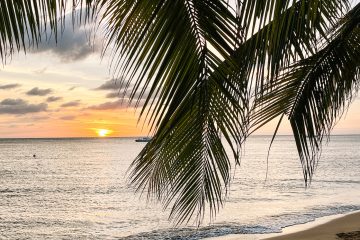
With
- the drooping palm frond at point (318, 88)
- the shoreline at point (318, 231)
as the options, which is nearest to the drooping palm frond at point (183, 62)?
the drooping palm frond at point (318, 88)

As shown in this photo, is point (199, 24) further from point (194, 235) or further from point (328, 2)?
point (194, 235)

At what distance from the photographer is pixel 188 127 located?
1703mm

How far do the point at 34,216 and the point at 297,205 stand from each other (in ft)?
50.7

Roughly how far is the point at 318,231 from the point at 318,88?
1574 centimetres

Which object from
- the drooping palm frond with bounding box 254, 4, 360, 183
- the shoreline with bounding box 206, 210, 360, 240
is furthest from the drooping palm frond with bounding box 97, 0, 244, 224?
the shoreline with bounding box 206, 210, 360, 240

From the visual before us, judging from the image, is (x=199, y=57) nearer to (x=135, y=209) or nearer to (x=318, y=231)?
(x=318, y=231)

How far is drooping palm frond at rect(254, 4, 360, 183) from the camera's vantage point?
2.34 meters

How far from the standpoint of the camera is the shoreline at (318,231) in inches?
603

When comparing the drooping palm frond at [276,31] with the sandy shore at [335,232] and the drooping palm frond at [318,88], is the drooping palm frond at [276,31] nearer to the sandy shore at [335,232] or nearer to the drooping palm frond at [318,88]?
the drooping palm frond at [318,88]

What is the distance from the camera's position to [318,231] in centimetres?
1719

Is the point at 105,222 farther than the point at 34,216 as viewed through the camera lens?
No

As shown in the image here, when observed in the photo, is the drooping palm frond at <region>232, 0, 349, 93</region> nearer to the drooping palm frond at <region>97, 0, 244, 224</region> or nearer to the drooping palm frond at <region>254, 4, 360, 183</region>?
the drooping palm frond at <region>97, 0, 244, 224</region>

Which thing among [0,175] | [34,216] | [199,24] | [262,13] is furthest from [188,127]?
[0,175]

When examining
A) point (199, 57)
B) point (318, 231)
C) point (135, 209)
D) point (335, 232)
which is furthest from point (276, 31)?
point (135, 209)
